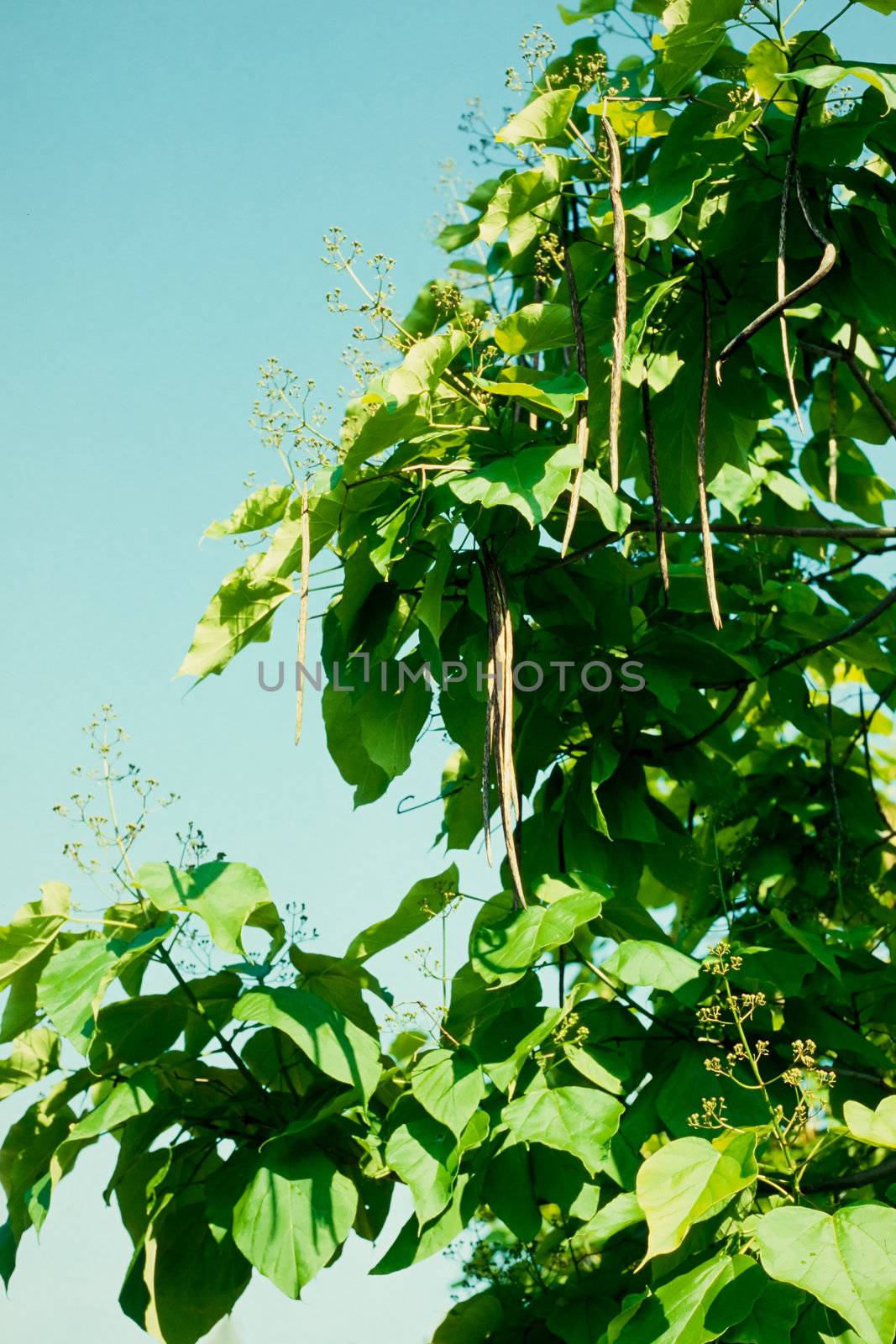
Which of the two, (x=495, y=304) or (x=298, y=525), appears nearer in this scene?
(x=298, y=525)

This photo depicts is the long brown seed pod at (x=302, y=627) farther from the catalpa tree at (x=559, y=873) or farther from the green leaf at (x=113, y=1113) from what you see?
the green leaf at (x=113, y=1113)

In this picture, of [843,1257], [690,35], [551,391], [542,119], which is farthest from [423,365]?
[843,1257]

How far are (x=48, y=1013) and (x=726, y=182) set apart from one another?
130cm

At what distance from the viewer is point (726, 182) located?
5.38ft

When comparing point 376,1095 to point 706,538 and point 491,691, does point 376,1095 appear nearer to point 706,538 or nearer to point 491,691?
point 491,691

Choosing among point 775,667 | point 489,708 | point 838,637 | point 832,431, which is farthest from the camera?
point 832,431

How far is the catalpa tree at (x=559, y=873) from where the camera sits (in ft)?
4.42

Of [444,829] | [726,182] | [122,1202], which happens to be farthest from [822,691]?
[122,1202]

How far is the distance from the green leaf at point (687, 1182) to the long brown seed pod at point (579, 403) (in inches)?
24.4

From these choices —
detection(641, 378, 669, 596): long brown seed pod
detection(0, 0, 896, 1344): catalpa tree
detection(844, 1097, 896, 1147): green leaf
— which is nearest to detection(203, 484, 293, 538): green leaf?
detection(0, 0, 896, 1344): catalpa tree

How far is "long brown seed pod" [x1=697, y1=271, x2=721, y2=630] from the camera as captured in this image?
52.8 inches

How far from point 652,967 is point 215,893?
0.52 meters

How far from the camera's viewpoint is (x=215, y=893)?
55.8 inches

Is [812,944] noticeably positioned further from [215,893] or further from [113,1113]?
[113,1113]
